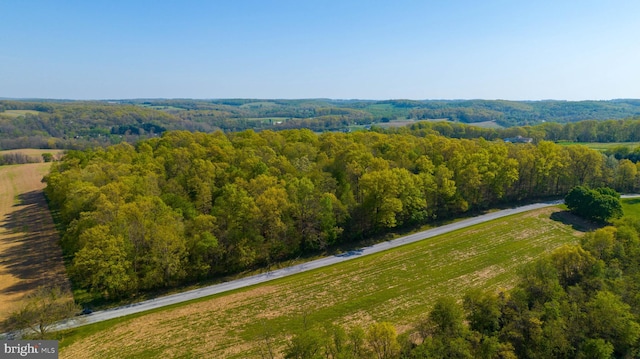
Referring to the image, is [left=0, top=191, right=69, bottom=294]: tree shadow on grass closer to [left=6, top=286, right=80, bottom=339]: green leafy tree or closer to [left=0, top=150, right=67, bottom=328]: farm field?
[left=0, top=150, right=67, bottom=328]: farm field

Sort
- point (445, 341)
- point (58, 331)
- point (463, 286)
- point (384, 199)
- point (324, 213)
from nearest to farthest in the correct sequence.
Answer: point (445, 341), point (58, 331), point (463, 286), point (324, 213), point (384, 199)

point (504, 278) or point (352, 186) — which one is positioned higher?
point (352, 186)

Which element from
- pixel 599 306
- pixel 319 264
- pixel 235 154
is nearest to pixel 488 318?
pixel 599 306

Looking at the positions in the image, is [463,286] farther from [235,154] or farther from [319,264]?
[235,154]

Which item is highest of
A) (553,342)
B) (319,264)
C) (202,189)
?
(202,189)

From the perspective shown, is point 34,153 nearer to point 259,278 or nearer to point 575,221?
point 259,278

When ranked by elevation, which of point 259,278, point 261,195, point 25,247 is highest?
point 261,195

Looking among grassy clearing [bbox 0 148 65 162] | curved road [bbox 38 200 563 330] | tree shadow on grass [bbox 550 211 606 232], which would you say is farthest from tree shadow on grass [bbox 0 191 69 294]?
tree shadow on grass [bbox 550 211 606 232]

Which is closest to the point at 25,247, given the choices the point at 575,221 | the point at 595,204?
the point at 575,221
